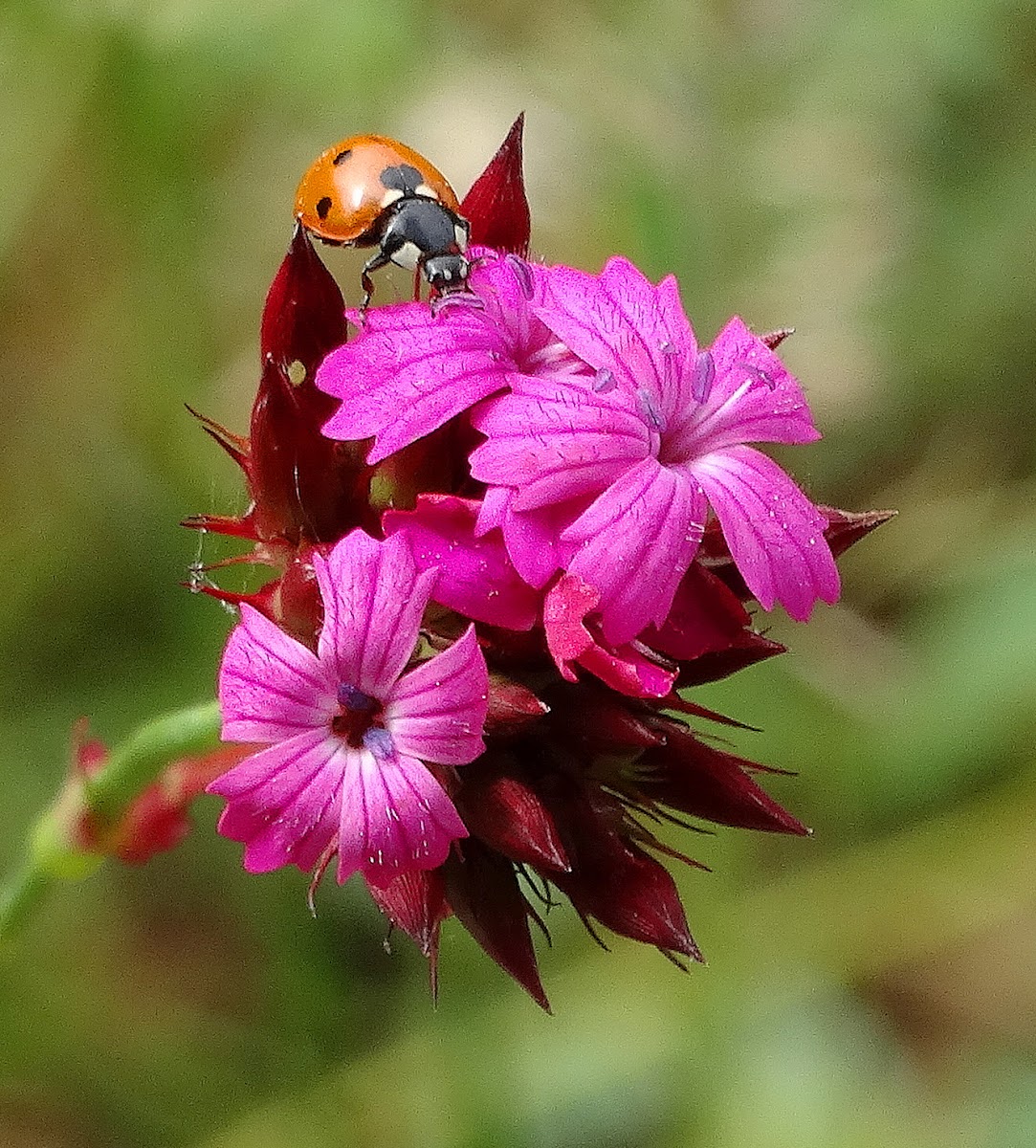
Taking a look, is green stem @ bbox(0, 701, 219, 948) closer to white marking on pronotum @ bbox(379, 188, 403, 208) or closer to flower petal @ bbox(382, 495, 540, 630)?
flower petal @ bbox(382, 495, 540, 630)

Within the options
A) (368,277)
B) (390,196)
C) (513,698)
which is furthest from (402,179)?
(513,698)

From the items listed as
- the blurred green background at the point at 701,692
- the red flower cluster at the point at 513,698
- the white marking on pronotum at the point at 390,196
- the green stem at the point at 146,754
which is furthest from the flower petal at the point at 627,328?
the blurred green background at the point at 701,692

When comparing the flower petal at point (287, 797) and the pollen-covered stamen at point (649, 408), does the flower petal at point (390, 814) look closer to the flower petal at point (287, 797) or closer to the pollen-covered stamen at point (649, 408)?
the flower petal at point (287, 797)

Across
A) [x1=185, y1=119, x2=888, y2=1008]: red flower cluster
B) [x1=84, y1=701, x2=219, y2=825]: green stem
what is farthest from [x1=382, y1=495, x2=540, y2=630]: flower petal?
[x1=84, y1=701, x2=219, y2=825]: green stem

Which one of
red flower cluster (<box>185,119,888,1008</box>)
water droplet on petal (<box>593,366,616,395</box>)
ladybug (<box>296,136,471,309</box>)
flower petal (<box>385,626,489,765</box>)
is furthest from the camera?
ladybug (<box>296,136,471,309</box>)

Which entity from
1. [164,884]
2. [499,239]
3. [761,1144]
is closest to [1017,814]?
[761,1144]

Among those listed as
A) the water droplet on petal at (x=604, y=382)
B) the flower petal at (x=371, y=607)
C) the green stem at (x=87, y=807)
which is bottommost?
the green stem at (x=87, y=807)
